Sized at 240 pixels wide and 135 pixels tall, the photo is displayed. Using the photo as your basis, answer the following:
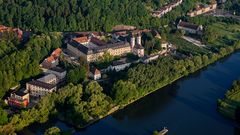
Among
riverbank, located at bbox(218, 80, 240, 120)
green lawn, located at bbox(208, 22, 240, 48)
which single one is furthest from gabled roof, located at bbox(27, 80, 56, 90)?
green lawn, located at bbox(208, 22, 240, 48)

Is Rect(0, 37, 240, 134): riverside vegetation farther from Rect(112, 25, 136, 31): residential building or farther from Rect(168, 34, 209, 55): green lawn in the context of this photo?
Rect(112, 25, 136, 31): residential building

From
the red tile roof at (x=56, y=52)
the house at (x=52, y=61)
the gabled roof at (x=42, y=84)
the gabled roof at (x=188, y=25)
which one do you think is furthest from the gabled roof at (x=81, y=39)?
the gabled roof at (x=188, y=25)

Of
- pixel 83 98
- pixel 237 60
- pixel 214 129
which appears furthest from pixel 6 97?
pixel 237 60

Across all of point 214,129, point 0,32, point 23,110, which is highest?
point 0,32

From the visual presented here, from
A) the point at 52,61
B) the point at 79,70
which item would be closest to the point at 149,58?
the point at 79,70

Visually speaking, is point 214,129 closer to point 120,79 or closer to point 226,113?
point 226,113
